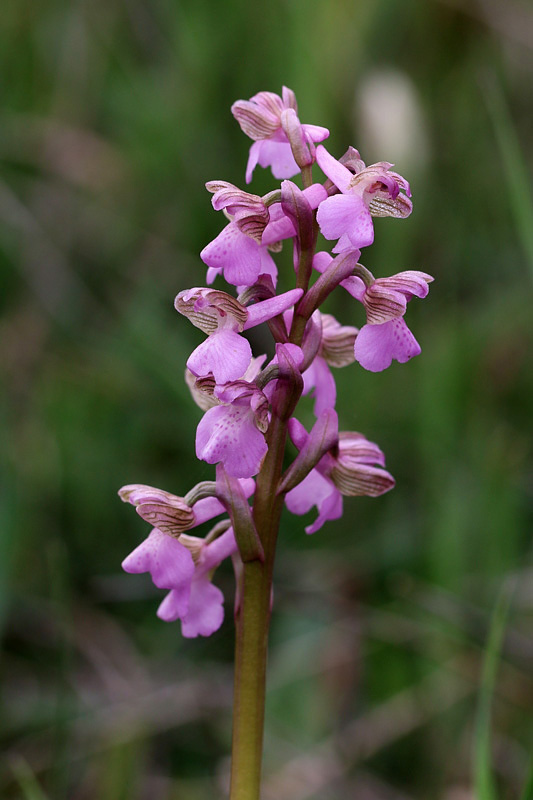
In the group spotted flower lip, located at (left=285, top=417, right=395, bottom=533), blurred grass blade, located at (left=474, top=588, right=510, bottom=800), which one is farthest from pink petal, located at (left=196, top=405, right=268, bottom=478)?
blurred grass blade, located at (left=474, top=588, right=510, bottom=800)

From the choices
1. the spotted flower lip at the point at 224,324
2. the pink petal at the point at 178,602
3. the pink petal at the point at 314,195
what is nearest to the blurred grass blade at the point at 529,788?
the pink petal at the point at 178,602

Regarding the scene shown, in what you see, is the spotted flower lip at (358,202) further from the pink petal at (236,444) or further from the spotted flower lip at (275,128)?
the pink petal at (236,444)

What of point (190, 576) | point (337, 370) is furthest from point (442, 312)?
point (190, 576)

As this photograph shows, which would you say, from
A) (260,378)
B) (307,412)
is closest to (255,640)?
(260,378)

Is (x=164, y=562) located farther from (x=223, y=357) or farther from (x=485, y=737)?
(x=485, y=737)

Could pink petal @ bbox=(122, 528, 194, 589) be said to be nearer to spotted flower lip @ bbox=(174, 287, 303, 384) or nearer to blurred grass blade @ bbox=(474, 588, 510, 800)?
spotted flower lip @ bbox=(174, 287, 303, 384)

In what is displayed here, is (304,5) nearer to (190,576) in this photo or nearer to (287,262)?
(287,262)
